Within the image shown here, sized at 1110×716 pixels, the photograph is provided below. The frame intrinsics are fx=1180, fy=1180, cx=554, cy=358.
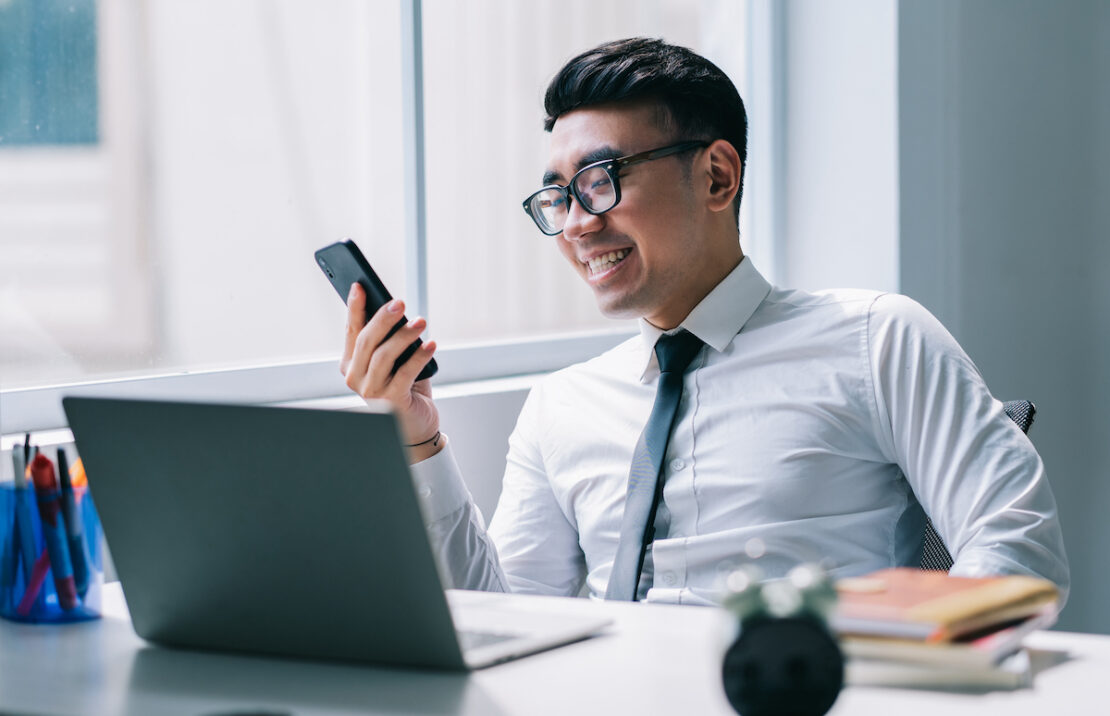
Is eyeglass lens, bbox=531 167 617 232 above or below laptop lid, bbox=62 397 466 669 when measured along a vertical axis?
above

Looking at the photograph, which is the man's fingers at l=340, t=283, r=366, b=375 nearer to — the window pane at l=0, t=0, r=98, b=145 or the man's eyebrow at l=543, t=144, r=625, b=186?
the man's eyebrow at l=543, t=144, r=625, b=186

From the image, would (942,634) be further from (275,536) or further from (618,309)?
(618,309)

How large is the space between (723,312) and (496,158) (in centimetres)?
90

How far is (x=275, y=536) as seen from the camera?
92cm

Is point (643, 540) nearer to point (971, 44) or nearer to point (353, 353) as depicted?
point (353, 353)

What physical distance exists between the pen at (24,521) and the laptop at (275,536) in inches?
7.2

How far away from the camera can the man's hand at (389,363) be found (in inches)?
62.9

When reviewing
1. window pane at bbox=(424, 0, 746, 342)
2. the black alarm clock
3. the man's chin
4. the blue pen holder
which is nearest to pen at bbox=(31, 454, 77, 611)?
the blue pen holder

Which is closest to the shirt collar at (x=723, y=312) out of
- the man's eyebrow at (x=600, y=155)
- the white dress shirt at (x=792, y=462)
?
the white dress shirt at (x=792, y=462)

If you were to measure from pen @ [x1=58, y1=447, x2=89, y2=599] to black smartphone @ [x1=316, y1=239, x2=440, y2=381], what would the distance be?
21.2 inches

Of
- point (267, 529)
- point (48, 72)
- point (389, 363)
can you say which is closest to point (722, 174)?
point (389, 363)

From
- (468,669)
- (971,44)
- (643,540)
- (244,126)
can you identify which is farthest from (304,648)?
(971,44)

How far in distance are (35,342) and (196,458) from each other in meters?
0.92

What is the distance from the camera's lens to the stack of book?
83cm
